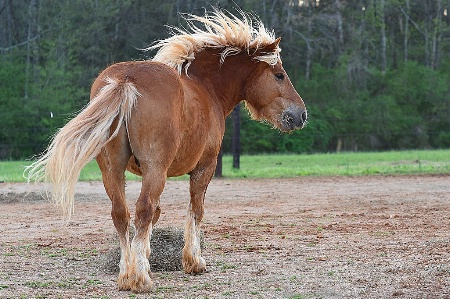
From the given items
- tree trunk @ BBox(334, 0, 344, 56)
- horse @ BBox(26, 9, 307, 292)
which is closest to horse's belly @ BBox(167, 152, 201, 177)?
horse @ BBox(26, 9, 307, 292)

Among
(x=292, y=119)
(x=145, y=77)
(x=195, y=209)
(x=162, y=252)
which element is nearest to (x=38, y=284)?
(x=162, y=252)

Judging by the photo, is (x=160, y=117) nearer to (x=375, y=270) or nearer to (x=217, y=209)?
(x=375, y=270)

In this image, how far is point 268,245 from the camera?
8898 mm

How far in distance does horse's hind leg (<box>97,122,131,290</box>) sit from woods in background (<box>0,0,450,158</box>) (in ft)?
89.9

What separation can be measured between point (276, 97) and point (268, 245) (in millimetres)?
1797

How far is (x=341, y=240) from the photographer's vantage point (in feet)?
30.1

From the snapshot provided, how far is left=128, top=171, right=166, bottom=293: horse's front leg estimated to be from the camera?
6.30 meters

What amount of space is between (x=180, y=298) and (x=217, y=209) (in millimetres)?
6787

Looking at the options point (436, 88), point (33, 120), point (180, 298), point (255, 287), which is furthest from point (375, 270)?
point (436, 88)

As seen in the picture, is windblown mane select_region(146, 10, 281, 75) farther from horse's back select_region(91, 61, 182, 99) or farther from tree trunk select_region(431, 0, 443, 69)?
tree trunk select_region(431, 0, 443, 69)

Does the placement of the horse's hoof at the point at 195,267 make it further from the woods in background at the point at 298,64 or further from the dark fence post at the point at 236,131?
the woods in background at the point at 298,64

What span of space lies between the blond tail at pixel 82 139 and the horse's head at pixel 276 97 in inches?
83.1

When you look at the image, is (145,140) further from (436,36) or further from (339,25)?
(436,36)

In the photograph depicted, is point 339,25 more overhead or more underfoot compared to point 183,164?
more overhead
